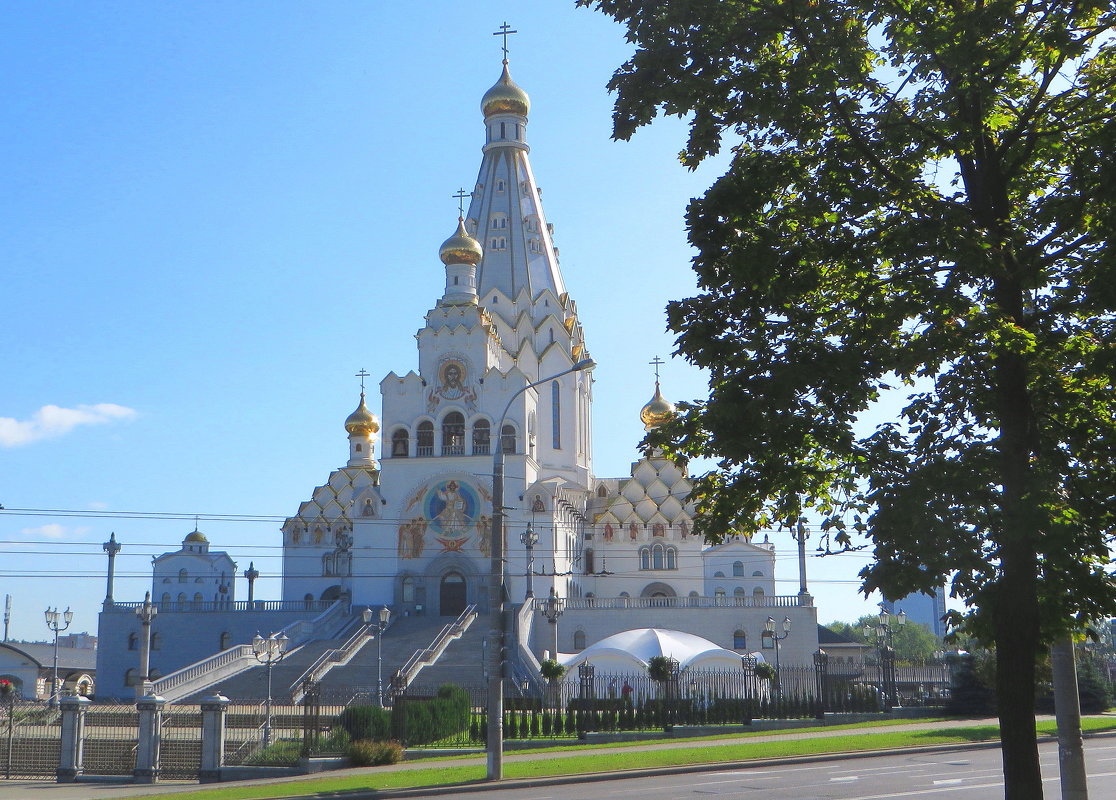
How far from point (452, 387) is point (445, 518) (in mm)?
6391

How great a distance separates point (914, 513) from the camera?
8.84 metres

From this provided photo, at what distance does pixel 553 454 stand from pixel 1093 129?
5020 centimetres

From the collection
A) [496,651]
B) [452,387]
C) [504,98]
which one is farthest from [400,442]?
[496,651]

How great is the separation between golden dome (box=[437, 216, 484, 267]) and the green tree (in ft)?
151

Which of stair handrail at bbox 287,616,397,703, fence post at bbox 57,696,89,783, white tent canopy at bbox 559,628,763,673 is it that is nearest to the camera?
fence post at bbox 57,696,89,783

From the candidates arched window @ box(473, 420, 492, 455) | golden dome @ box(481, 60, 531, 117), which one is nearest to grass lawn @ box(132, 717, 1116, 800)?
arched window @ box(473, 420, 492, 455)

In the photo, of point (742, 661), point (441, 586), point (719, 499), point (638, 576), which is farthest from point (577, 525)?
point (719, 499)

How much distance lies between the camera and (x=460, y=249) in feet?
183

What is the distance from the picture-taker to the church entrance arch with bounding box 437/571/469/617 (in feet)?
168

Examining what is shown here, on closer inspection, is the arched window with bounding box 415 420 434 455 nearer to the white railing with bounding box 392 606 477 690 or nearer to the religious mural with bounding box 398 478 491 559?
the religious mural with bounding box 398 478 491 559

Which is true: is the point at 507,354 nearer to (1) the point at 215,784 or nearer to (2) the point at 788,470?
(1) the point at 215,784

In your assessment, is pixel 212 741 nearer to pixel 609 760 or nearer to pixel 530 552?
pixel 609 760

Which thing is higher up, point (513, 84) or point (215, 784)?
point (513, 84)

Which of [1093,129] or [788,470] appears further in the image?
[788,470]
